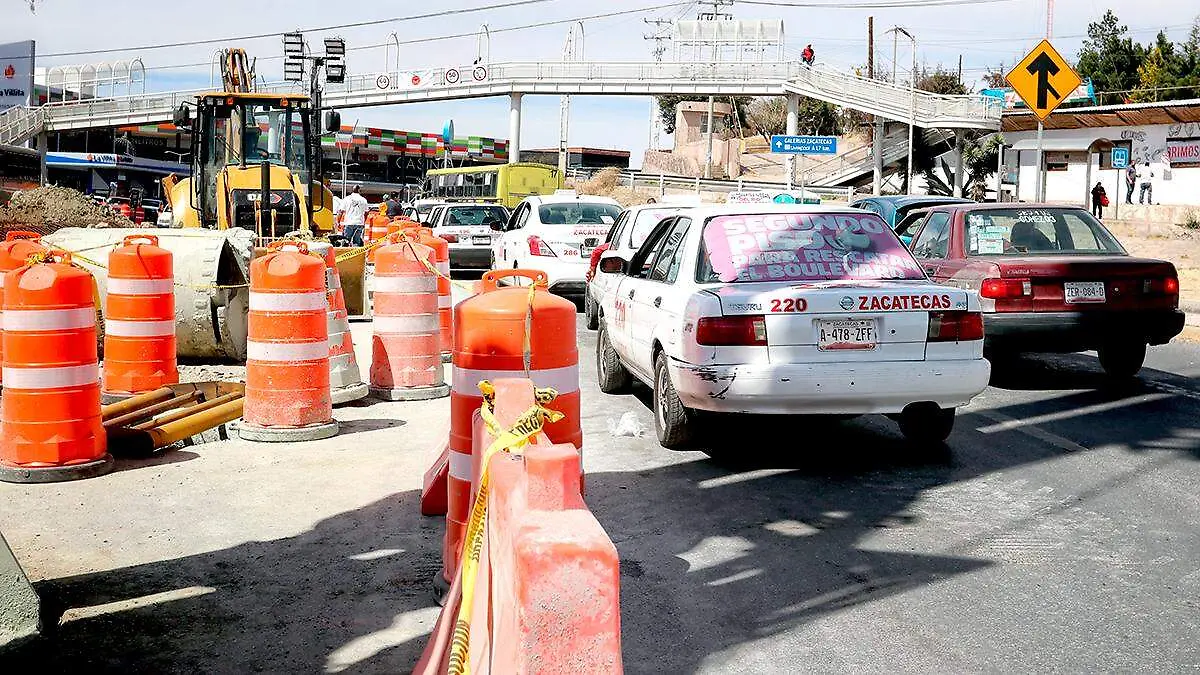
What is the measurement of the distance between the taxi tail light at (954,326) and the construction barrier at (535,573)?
471cm

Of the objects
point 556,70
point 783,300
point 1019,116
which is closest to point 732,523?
point 783,300

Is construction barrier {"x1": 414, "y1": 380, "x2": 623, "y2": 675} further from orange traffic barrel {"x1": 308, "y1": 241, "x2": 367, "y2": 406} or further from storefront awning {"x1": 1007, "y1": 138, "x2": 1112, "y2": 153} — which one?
storefront awning {"x1": 1007, "y1": 138, "x2": 1112, "y2": 153}

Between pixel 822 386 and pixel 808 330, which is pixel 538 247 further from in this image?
pixel 822 386

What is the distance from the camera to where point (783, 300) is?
745 cm

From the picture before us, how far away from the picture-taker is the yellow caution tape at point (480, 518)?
3.17m

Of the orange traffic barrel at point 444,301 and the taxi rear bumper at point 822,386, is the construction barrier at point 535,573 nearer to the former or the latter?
the taxi rear bumper at point 822,386

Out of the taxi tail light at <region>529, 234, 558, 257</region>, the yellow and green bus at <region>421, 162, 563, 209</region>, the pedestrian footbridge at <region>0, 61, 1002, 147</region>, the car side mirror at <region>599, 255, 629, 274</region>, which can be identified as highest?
the pedestrian footbridge at <region>0, 61, 1002, 147</region>

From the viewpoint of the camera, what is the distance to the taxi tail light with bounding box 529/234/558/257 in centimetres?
1792

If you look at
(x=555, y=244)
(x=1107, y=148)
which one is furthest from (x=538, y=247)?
(x=1107, y=148)

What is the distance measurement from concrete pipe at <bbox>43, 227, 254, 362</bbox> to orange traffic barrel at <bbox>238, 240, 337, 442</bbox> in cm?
368

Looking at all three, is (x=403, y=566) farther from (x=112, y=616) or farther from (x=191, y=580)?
(x=112, y=616)

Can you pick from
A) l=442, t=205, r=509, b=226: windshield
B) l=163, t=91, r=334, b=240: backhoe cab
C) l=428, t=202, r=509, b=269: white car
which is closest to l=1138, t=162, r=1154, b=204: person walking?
l=442, t=205, r=509, b=226: windshield

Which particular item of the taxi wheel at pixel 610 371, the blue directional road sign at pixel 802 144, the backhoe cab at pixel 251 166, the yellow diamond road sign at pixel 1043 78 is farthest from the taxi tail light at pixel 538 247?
the blue directional road sign at pixel 802 144

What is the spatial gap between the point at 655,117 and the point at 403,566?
86.4 meters
